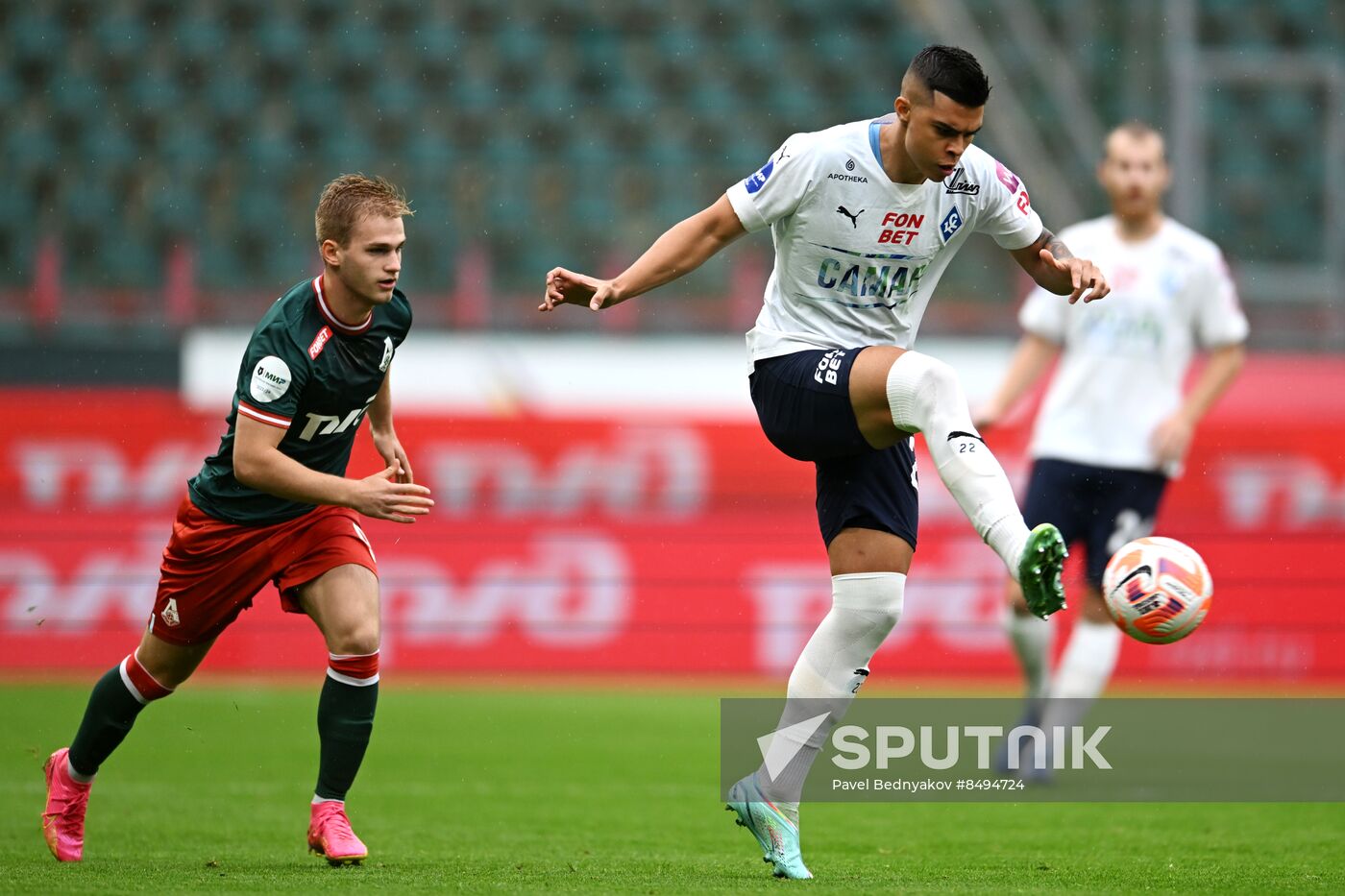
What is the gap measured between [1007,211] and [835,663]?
1.37 m

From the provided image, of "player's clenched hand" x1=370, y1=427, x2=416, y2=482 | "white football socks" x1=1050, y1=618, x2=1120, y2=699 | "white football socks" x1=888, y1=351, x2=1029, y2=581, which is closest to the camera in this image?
"white football socks" x1=888, y1=351, x2=1029, y2=581

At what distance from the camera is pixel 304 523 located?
4.89 meters

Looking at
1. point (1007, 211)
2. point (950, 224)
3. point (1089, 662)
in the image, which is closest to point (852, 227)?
point (950, 224)

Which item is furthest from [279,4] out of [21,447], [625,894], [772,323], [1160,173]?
[625,894]

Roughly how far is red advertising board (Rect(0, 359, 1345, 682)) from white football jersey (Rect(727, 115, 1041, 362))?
19.0 feet

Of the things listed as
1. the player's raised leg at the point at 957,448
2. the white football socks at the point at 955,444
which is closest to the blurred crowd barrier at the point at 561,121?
the player's raised leg at the point at 957,448

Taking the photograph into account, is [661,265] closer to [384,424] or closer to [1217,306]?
[384,424]

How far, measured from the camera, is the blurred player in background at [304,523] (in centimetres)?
461

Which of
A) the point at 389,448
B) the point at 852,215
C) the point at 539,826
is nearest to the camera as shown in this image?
the point at 852,215

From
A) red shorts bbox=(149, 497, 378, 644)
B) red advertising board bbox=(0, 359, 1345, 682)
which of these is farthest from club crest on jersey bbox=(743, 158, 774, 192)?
red advertising board bbox=(0, 359, 1345, 682)

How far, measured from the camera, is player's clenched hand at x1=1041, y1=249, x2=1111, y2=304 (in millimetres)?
4527

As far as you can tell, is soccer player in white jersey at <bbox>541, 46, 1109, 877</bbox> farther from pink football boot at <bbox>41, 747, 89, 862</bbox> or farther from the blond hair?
pink football boot at <bbox>41, 747, 89, 862</bbox>

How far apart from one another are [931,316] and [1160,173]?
20.9 feet

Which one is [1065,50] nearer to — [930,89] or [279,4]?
[279,4]
